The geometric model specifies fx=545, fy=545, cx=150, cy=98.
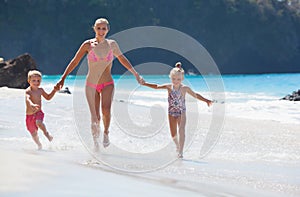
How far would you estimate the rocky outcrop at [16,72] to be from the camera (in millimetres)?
17719

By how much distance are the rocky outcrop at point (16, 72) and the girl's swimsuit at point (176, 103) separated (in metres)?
12.4

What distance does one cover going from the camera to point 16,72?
59.2ft

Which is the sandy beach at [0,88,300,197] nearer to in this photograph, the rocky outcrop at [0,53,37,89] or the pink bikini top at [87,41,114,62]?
the pink bikini top at [87,41,114,62]

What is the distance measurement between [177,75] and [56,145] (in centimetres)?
152

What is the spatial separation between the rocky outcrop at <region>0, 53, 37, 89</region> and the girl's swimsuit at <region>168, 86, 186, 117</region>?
488 inches

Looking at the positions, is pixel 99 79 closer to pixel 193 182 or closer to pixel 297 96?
pixel 193 182

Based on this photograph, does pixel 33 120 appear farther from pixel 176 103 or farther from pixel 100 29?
pixel 176 103

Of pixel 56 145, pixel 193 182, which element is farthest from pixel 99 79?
pixel 193 182

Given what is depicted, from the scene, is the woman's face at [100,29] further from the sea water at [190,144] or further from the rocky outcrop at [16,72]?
the rocky outcrop at [16,72]

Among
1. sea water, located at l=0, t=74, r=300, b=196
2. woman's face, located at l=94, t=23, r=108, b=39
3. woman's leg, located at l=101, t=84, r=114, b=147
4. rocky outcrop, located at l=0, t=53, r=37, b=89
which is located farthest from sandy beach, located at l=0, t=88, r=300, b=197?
rocky outcrop, located at l=0, t=53, r=37, b=89

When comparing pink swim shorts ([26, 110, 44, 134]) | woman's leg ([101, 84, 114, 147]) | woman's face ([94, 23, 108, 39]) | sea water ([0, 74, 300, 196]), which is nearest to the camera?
sea water ([0, 74, 300, 196])

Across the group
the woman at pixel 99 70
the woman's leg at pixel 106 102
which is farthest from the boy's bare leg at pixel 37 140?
the woman's leg at pixel 106 102

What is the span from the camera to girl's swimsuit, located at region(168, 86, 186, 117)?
6028 mm

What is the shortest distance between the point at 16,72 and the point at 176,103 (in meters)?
12.9
